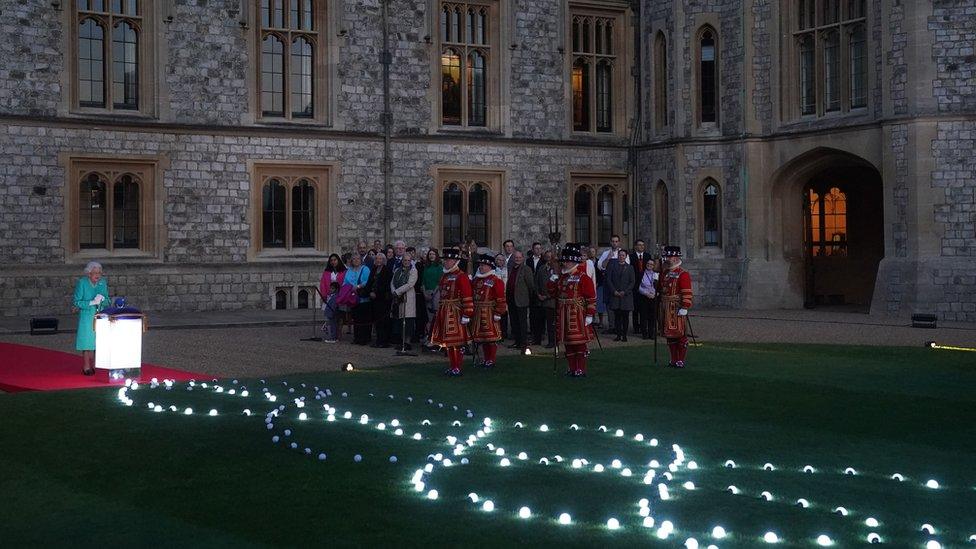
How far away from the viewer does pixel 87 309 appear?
1438cm

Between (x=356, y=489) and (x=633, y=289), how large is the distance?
1263 centimetres

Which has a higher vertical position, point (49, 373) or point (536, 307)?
point (536, 307)

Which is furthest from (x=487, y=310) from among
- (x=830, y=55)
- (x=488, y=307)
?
(x=830, y=55)

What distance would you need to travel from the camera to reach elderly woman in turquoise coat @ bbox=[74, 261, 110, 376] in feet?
46.6

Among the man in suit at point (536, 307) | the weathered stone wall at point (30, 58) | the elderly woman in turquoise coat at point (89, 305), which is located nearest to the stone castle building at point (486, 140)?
the weathered stone wall at point (30, 58)

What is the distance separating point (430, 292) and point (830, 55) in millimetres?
12013

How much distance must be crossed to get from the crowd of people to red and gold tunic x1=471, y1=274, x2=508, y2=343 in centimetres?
221

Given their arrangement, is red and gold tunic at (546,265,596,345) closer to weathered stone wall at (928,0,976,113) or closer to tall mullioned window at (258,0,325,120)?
weathered stone wall at (928,0,976,113)

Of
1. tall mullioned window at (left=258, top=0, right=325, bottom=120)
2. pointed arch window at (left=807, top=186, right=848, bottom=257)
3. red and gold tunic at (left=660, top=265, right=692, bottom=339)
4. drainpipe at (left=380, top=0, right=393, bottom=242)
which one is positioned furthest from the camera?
pointed arch window at (left=807, top=186, right=848, bottom=257)

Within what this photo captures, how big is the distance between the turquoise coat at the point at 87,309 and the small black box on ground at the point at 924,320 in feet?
45.2

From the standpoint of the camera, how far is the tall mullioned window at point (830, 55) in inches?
1000

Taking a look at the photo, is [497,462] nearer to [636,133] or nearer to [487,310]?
[487,310]

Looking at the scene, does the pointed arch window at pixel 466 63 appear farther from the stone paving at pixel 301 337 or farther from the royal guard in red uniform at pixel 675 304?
the royal guard in red uniform at pixel 675 304

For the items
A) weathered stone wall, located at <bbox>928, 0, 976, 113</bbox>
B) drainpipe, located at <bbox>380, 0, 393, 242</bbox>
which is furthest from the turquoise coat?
weathered stone wall, located at <bbox>928, 0, 976, 113</bbox>
